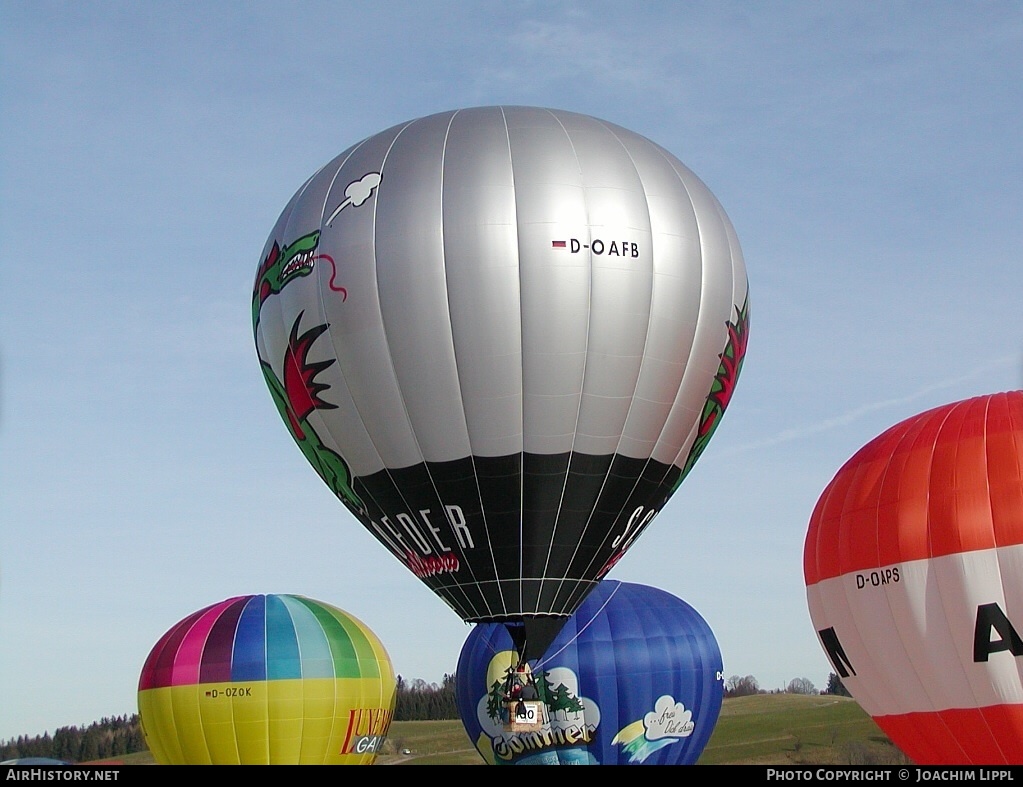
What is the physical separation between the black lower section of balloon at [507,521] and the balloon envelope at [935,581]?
8.77 feet

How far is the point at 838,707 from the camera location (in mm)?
54906

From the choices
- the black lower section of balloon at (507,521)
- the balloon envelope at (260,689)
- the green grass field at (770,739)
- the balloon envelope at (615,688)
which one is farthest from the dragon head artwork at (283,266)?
the green grass field at (770,739)

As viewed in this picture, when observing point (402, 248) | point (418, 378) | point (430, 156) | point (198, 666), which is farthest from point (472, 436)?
point (198, 666)

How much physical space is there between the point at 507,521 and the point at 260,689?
9.91m

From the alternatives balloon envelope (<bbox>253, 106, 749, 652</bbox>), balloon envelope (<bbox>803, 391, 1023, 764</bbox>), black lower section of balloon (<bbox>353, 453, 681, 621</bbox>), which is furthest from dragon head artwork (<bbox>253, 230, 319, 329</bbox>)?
balloon envelope (<bbox>803, 391, 1023, 764</bbox>)

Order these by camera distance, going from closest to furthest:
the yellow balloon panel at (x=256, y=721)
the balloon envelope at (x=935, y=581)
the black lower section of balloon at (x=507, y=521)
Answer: the balloon envelope at (x=935, y=581) < the black lower section of balloon at (x=507, y=521) < the yellow balloon panel at (x=256, y=721)

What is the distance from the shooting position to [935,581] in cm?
1427

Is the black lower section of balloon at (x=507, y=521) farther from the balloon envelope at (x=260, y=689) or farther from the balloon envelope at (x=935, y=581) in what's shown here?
the balloon envelope at (x=260, y=689)

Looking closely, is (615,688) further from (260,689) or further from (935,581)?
(935,581)

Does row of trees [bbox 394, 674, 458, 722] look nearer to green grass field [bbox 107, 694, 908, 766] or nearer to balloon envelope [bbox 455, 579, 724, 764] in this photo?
green grass field [bbox 107, 694, 908, 766]

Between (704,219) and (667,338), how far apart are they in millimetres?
1822

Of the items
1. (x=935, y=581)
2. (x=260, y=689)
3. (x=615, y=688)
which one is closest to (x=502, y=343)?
(x=935, y=581)

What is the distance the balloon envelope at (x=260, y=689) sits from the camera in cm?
2422
